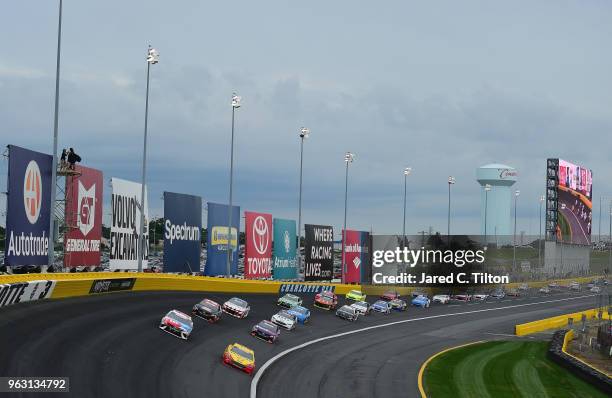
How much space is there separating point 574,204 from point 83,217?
112 metres

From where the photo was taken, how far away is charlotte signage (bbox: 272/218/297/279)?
226ft

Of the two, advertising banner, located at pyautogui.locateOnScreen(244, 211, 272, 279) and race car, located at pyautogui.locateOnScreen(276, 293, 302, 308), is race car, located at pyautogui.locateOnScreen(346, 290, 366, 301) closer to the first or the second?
advertising banner, located at pyautogui.locateOnScreen(244, 211, 272, 279)

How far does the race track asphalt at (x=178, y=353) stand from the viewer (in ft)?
90.5

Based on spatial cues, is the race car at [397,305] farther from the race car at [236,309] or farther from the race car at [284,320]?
Answer: the race car at [236,309]

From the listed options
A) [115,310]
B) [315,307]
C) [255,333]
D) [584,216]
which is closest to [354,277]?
[315,307]

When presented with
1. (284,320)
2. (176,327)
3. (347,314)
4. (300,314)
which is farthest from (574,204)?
(176,327)

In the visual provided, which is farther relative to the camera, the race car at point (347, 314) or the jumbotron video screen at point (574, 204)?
the jumbotron video screen at point (574, 204)

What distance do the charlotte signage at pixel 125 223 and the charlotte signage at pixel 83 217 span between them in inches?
54.3

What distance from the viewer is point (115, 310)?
40.1 m

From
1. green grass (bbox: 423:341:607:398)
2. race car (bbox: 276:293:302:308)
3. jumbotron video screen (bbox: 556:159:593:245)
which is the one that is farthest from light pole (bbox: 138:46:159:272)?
jumbotron video screen (bbox: 556:159:593:245)

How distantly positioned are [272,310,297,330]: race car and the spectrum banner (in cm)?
2980

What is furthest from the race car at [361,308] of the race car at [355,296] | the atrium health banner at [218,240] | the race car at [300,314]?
the atrium health banner at [218,240]

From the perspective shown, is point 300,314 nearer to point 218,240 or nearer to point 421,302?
point 218,240

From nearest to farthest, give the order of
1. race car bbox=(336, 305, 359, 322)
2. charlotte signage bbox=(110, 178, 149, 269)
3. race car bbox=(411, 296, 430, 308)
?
charlotte signage bbox=(110, 178, 149, 269), race car bbox=(336, 305, 359, 322), race car bbox=(411, 296, 430, 308)
